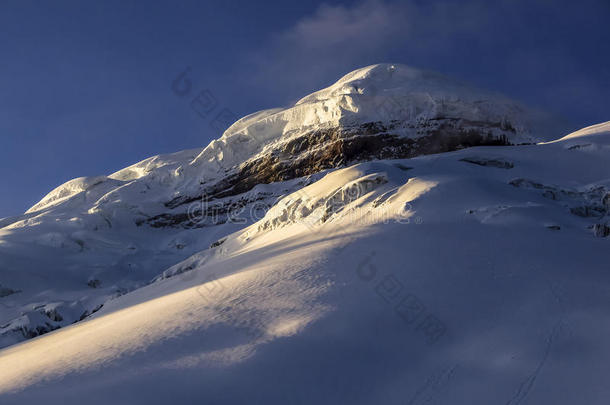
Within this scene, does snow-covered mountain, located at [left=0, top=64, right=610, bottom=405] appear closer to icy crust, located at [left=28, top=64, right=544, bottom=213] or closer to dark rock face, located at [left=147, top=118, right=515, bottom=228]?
dark rock face, located at [left=147, top=118, right=515, bottom=228]

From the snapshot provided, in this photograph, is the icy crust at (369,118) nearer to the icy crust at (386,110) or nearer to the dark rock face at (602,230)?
the icy crust at (386,110)

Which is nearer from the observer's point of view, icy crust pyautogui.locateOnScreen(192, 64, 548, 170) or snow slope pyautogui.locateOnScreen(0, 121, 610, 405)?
snow slope pyautogui.locateOnScreen(0, 121, 610, 405)

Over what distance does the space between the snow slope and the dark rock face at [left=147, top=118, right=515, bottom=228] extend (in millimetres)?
19140

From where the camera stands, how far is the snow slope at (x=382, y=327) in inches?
157

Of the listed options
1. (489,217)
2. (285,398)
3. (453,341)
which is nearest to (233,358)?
(285,398)

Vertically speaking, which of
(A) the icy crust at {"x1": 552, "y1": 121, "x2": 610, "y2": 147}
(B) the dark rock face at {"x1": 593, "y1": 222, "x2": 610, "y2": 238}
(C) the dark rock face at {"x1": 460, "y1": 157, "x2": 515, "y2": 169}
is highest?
(C) the dark rock face at {"x1": 460, "y1": 157, "x2": 515, "y2": 169}

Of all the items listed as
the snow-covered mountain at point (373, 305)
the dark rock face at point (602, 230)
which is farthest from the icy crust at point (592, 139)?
the dark rock face at point (602, 230)

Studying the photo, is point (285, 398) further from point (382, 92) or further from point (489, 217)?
point (382, 92)

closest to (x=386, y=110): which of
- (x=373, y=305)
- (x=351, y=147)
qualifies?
(x=351, y=147)

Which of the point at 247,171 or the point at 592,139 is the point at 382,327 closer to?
the point at 592,139

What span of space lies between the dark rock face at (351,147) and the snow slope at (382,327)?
19140mm

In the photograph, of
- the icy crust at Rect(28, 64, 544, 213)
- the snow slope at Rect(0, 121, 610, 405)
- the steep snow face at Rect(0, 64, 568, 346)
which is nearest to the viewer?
the snow slope at Rect(0, 121, 610, 405)

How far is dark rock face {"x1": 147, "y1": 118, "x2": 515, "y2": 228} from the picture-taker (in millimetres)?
27750

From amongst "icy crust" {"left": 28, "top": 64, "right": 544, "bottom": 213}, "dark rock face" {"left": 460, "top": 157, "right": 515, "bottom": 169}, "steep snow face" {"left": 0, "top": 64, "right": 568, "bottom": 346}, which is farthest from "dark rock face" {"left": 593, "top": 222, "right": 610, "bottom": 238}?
"icy crust" {"left": 28, "top": 64, "right": 544, "bottom": 213}
